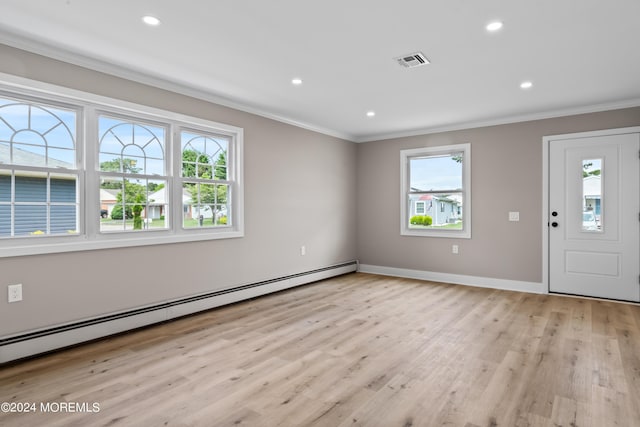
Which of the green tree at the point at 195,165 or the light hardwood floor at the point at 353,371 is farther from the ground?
the green tree at the point at 195,165

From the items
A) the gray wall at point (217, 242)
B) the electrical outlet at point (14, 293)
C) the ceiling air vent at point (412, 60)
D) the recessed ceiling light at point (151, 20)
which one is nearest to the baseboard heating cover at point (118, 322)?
the gray wall at point (217, 242)

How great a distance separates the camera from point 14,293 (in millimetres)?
2779

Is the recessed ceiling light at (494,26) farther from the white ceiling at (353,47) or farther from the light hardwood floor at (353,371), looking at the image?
the light hardwood floor at (353,371)

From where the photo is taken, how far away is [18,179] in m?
2.88

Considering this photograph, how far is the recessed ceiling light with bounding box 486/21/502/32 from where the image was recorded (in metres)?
2.58

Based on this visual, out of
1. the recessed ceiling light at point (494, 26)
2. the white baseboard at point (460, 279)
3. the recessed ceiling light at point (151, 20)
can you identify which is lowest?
the white baseboard at point (460, 279)

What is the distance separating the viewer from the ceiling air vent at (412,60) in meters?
3.12

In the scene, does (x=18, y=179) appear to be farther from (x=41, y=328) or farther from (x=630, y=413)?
(x=630, y=413)

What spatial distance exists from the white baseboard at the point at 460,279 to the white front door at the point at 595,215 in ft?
0.84

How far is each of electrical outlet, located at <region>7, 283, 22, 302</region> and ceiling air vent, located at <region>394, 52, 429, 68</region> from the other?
365 cm

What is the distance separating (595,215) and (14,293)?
20.6ft

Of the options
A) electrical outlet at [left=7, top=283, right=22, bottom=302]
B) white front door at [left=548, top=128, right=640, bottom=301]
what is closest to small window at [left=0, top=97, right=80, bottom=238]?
electrical outlet at [left=7, top=283, right=22, bottom=302]

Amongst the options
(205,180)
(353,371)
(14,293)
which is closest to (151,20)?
(205,180)

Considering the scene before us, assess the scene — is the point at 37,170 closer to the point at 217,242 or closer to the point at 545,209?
the point at 217,242
